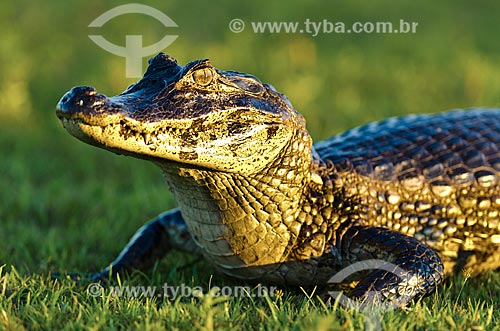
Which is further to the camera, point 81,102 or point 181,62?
point 181,62

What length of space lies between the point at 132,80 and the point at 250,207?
461 cm

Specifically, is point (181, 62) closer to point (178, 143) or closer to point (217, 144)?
point (217, 144)

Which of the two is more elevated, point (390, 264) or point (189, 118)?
point (189, 118)

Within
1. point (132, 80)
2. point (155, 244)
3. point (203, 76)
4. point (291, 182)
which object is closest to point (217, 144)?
point (203, 76)

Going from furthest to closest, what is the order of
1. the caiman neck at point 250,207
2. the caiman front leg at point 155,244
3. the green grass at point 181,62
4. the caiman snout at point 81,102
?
the caiman front leg at point 155,244
the caiman neck at point 250,207
the green grass at point 181,62
the caiman snout at point 81,102

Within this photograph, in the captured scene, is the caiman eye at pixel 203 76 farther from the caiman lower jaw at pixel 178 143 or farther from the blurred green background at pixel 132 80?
the blurred green background at pixel 132 80

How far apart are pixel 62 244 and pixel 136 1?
5.69 metres

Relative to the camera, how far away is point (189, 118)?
3480mm

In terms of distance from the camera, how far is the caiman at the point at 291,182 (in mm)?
3461

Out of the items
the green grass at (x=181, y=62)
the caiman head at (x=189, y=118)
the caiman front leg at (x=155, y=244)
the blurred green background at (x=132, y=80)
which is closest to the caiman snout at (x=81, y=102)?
the caiman head at (x=189, y=118)

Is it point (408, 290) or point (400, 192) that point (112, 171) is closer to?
point (400, 192)

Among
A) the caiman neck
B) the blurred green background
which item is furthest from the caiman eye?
the blurred green background

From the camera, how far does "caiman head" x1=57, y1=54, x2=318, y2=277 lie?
130 inches

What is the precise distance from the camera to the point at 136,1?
10023 millimetres
